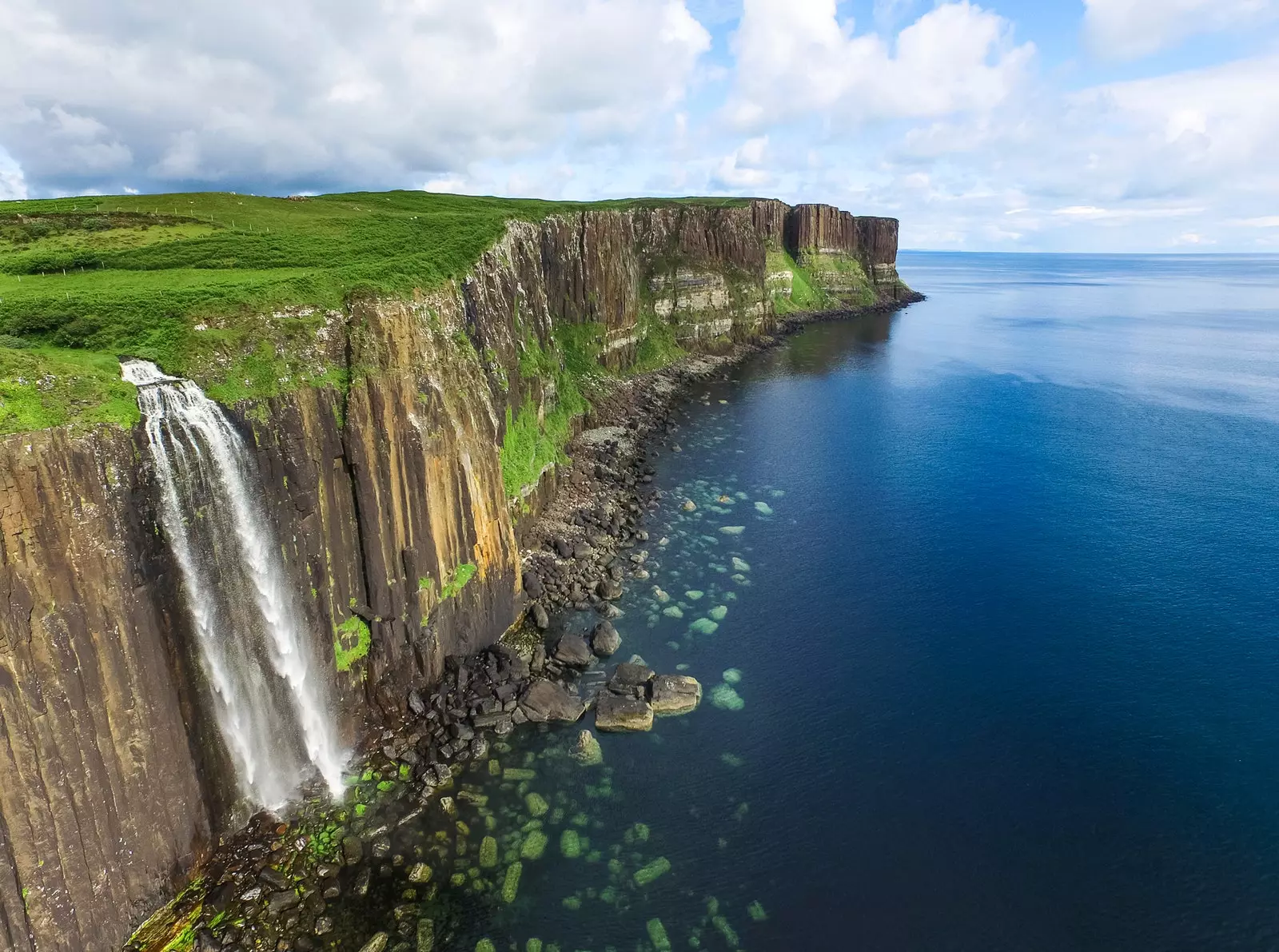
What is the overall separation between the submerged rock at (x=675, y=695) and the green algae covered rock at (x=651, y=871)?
8.05 metres

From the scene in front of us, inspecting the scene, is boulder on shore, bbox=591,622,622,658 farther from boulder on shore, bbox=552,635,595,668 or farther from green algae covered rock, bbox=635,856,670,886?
green algae covered rock, bbox=635,856,670,886

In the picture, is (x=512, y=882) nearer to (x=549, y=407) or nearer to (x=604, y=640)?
(x=604, y=640)

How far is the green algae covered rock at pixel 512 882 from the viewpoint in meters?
Answer: 23.4

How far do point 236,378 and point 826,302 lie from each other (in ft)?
489

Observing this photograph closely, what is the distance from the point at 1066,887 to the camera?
23578 mm

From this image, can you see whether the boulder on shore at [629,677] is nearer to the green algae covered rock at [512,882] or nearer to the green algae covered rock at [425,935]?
the green algae covered rock at [512,882]

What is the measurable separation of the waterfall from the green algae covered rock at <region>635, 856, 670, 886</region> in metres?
12.7

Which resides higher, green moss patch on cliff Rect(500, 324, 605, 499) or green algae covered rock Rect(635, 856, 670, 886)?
green moss patch on cliff Rect(500, 324, 605, 499)

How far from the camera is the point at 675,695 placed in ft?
107

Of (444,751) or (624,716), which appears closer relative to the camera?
(444,751)

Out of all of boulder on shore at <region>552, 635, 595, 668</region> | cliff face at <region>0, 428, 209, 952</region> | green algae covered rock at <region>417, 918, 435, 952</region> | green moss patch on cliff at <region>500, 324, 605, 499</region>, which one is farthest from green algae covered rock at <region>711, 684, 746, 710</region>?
cliff face at <region>0, 428, 209, 952</region>

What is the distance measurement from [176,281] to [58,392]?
1377 centimetres

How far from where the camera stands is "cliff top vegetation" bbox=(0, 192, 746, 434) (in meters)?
22.1

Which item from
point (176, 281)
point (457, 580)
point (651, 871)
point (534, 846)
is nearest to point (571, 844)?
point (534, 846)
